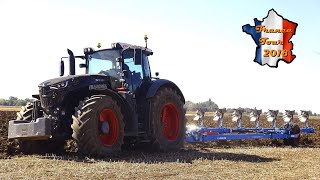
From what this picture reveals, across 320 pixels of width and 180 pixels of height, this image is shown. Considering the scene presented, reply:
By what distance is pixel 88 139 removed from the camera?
7863 mm

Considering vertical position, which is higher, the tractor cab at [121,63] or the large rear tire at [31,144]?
the tractor cab at [121,63]

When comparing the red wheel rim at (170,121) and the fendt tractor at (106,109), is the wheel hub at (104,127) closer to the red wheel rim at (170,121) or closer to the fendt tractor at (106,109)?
the fendt tractor at (106,109)

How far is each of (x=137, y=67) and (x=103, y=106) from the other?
6.80 feet

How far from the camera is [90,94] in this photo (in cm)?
893

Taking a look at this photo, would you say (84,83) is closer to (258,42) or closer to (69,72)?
(69,72)

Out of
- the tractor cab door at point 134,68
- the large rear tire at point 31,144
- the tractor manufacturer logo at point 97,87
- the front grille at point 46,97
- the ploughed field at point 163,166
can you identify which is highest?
the tractor cab door at point 134,68

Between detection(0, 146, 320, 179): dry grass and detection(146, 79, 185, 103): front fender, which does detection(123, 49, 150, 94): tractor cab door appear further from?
detection(0, 146, 320, 179): dry grass

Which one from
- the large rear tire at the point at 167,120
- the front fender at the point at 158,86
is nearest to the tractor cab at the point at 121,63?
the front fender at the point at 158,86

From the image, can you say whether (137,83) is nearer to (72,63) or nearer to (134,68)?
(134,68)

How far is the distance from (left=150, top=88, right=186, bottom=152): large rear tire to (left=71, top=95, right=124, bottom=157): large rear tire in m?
1.05

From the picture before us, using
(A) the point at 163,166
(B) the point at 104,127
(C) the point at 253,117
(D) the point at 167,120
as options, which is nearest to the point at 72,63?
(B) the point at 104,127

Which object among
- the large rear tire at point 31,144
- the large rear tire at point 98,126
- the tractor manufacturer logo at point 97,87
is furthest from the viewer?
the large rear tire at point 31,144

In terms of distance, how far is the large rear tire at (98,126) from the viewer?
25.8 ft

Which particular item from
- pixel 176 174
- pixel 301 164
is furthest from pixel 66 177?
pixel 301 164
